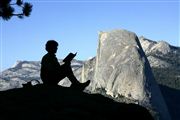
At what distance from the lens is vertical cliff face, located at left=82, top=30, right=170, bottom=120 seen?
145000 millimetres

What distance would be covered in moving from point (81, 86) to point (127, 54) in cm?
14467

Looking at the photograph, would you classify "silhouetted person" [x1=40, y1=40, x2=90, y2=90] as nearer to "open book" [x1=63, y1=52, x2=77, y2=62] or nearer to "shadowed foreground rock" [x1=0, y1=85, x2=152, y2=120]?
"open book" [x1=63, y1=52, x2=77, y2=62]

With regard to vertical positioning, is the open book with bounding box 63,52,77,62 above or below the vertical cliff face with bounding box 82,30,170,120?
above

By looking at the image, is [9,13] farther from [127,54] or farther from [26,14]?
[127,54]

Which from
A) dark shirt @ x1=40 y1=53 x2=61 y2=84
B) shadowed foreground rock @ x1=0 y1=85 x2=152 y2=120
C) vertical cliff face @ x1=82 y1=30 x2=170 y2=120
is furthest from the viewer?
vertical cliff face @ x1=82 y1=30 x2=170 y2=120

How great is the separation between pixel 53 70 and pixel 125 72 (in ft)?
455

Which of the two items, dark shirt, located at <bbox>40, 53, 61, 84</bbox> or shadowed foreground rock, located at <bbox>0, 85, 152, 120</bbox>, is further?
dark shirt, located at <bbox>40, 53, 61, 84</bbox>

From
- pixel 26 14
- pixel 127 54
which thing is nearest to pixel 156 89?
pixel 127 54

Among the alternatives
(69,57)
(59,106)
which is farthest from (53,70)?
(59,106)

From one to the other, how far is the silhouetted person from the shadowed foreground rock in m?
0.76

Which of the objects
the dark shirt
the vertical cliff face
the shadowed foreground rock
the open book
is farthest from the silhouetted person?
the vertical cliff face

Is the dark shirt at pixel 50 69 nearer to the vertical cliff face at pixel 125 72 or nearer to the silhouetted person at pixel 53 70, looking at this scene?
the silhouetted person at pixel 53 70

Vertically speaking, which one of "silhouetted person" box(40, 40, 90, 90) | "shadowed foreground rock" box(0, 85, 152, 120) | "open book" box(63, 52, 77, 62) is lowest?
"shadowed foreground rock" box(0, 85, 152, 120)

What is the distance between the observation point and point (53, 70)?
1415 centimetres
